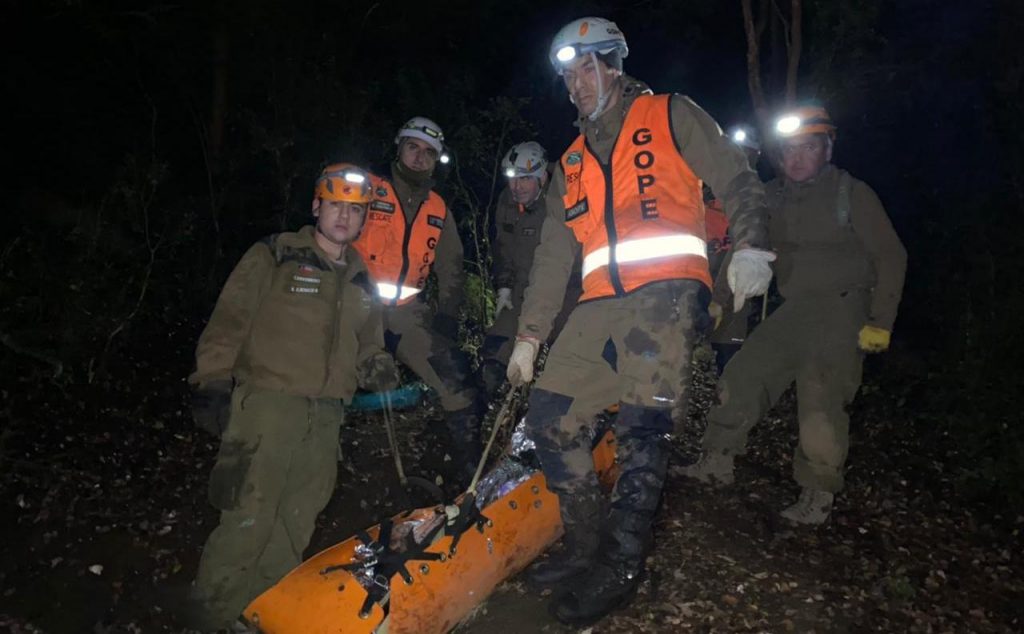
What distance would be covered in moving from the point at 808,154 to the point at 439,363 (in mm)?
2894

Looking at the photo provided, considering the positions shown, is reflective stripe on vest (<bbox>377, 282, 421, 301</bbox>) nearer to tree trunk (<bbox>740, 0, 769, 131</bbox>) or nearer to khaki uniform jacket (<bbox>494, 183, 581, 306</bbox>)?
khaki uniform jacket (<bbox>494, 183, 581, 306</bbox>)

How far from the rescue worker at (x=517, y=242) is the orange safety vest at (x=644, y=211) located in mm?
2592

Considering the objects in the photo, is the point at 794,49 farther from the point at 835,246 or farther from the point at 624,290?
the point at 624,290

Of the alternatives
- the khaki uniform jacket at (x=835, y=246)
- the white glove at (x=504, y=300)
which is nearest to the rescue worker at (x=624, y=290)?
the khaki uniform jacket at (x=835, y=246)

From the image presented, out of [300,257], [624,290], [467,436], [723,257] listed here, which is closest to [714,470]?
[723,257]

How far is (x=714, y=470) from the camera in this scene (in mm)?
4945

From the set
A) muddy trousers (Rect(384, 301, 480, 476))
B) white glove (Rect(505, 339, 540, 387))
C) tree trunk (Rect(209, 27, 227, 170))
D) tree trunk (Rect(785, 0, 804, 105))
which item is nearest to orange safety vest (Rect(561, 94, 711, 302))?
white glove (Rect(505, 339, 540, 387))

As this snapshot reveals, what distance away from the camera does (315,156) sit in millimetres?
7797

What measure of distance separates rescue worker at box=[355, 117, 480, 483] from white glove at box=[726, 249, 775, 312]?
8.03 ft

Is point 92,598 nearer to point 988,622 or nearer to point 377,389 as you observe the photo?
point 377,389

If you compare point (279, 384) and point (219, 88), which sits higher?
point (219, 88)

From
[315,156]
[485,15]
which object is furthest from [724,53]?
[315,156]

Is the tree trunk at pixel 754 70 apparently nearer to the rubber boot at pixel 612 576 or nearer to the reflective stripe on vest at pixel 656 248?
the reflective stripe on vest at pixel 656 248

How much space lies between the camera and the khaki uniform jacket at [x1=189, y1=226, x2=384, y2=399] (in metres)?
3.51
